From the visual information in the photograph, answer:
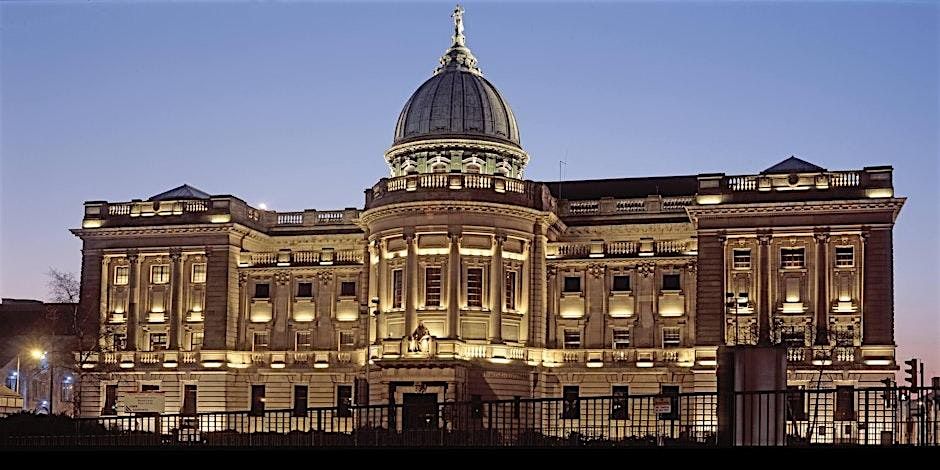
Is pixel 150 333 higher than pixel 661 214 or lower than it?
lower

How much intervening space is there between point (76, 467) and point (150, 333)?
75.2 metres

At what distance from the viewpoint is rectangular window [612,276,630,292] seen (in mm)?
97875

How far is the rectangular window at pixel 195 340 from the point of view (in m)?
103

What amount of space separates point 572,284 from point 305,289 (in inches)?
682

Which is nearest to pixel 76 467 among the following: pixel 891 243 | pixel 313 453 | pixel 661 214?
pixel 313 453

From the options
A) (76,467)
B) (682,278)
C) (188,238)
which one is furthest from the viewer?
(188,238)

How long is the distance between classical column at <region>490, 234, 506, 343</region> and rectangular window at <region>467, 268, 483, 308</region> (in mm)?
646

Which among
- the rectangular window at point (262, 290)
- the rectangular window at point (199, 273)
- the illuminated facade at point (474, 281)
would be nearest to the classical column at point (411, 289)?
the illuminated facade at point (474, 281)

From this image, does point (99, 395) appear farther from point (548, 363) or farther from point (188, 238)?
point (548, 363)

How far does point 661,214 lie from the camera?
102625 millimetres

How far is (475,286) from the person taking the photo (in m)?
94.7

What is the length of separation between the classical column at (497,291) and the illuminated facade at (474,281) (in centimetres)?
11

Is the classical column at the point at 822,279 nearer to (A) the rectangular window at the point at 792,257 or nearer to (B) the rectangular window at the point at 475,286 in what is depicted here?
(A) the rectangular window at the point at 792,257

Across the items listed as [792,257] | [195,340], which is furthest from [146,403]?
[792,257]
